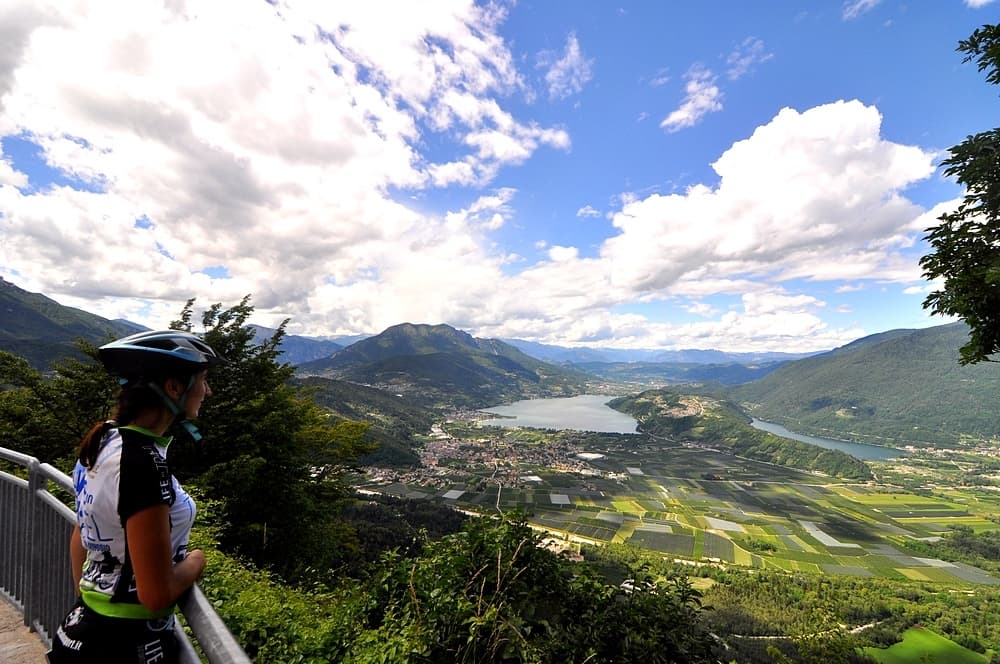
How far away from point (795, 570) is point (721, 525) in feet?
76.7

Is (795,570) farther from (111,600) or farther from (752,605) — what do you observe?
(111,600)

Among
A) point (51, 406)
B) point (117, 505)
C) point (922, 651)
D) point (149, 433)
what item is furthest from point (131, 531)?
point (922, 651)

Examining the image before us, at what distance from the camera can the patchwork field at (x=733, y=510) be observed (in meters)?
80.7

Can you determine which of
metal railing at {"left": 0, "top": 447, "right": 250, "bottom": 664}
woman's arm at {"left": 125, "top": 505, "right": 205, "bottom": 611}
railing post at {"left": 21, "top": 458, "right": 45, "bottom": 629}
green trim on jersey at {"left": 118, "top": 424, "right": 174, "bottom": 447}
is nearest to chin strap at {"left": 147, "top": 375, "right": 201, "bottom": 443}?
green trim on jersey at {"left": 118, "top": 424, "right": 174, "bottom": 447}

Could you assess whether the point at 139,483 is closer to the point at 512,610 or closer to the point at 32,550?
the point at 32,550

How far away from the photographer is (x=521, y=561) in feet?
19.3

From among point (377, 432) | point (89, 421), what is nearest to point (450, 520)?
point (89, 421)

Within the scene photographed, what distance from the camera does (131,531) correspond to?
75.9 inches

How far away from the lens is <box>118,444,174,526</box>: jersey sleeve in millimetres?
1929

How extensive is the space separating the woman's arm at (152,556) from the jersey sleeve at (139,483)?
0.12ft

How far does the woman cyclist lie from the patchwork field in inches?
3419

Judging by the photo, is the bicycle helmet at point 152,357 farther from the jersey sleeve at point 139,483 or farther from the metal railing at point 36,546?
the metal railing at point 36,546

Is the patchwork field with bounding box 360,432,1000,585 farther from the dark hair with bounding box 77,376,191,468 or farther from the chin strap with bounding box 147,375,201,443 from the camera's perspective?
the dark hair with bounding box 77,376,191,468

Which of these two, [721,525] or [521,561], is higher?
[521,561]
